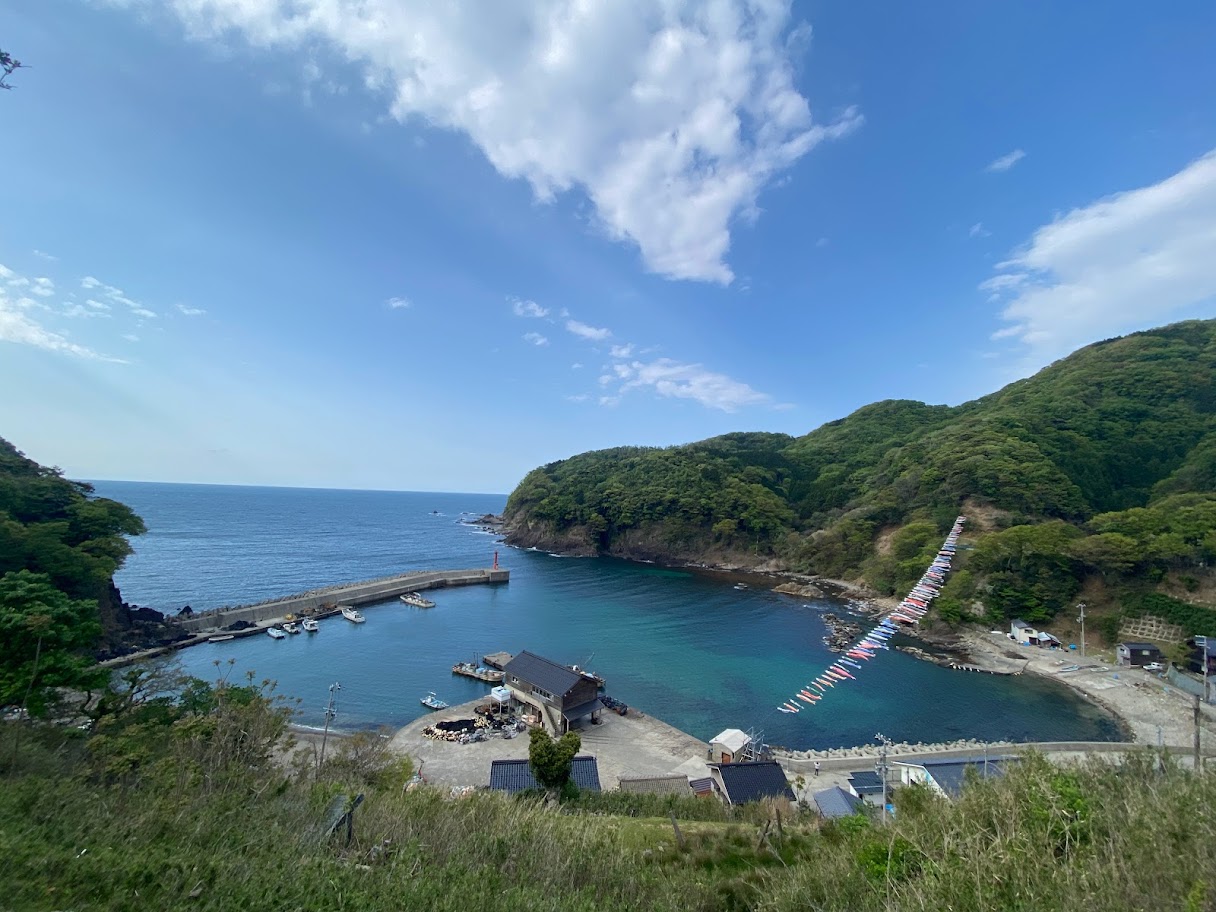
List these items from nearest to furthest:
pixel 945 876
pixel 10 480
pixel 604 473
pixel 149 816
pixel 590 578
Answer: pixel 945 876, pixel 149 816, pixel 10 480, pixel 590 578, pixel 604 473

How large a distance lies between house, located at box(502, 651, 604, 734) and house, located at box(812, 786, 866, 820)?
10.8 m

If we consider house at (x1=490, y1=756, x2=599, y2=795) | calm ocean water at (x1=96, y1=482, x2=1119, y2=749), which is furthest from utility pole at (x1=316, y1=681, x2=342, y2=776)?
house at (x1=490, y1=756, x2=599, y2=795)

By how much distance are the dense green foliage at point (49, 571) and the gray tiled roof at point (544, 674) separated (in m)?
15.9

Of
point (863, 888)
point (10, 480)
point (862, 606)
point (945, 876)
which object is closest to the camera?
point (945, 876)

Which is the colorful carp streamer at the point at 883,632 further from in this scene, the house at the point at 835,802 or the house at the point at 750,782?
the house at the point at 835,802

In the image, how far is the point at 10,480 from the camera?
29.8 metres

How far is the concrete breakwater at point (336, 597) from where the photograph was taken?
37.5 metres

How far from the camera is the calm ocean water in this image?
1009 inches

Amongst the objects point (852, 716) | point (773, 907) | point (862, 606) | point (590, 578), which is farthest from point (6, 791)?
point (590, 578)

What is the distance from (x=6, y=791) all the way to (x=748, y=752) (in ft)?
70.1

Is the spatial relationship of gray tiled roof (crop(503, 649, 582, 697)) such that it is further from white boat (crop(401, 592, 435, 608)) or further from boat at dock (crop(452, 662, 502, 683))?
white boat (crop(401, 592, 435, 608))

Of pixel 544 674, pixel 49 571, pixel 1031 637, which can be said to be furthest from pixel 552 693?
pixel 1031 637

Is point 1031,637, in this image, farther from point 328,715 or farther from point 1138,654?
point 328,715

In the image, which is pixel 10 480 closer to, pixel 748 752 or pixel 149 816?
pixel 149 816
